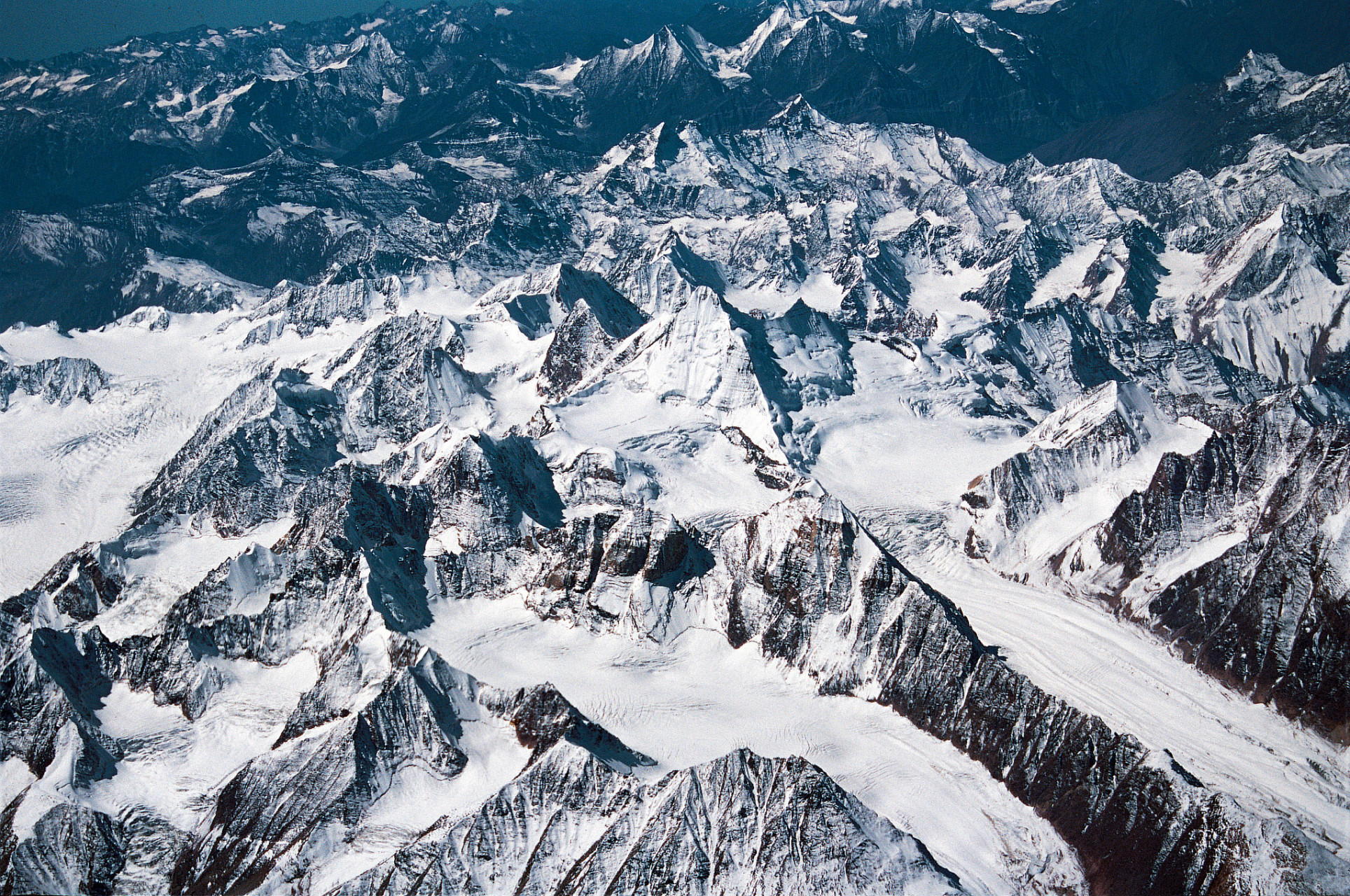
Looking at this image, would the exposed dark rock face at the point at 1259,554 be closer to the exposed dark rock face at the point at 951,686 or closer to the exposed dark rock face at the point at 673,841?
the exposed dark rock face at the point at 951,686

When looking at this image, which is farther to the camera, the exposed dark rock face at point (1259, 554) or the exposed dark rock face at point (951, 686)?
the exposed dark rock face at point (1259, 554)

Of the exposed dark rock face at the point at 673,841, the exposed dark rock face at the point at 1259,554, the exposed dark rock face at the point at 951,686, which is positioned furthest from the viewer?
the exposed dark rock face at the point at 1259,554

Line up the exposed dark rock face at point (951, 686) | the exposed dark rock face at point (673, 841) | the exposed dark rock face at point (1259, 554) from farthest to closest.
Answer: the exposed dark rock face at point (1259, 554)
the exposed dark rock face at point (951, 686)
the exposed dark rock face at point (673, 841)

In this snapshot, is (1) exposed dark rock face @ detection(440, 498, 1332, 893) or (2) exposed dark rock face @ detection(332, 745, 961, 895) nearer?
(2) exposed dark rock face @ detection(332, 745, 961, 895)

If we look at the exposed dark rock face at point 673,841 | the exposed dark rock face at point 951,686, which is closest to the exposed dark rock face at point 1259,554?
the exposed dark rock face at point 951,686

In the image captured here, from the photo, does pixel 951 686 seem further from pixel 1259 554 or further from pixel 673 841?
pixel 673 841

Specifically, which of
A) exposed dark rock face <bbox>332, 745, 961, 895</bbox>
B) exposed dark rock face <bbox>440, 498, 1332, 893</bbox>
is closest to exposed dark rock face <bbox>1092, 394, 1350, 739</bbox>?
exposed dark rock face <bbox>440, 498, 1332, 893</bbox>

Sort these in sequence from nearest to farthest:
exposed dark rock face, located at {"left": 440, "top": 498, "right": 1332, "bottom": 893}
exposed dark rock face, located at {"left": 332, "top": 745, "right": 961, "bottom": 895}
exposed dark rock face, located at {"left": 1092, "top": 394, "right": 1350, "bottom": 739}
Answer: exposed dark rock face, located at {"left": 332, "top": 745, "right": 961, "bottom": 895}, exposed dark rock face, located at {"left": 440, "top": 498, "right": 1332, "bottom": 893}, exposed dark rock face, located at {"left": 1092, "top": 394, "right": 1350, "bottom": 739}

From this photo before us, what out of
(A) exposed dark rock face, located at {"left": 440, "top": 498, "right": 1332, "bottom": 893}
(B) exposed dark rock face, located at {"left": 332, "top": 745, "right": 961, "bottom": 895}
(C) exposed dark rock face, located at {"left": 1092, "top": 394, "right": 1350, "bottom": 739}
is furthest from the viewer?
(C) exposed dark rock face, located at {"left": 1092, "top": 394, "right": 1350, "bottom": 739}

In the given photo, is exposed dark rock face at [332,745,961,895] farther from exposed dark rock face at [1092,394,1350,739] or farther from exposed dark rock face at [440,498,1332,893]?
exposed dark rock face at [1092,394,1350,739]

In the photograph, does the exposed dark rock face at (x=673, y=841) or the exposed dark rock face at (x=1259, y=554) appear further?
the exposed dark rock face at (x=1259, y=554)

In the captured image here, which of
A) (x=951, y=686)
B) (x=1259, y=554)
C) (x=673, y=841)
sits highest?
(x=1259, y=554)

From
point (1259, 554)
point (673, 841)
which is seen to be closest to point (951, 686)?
point (1259, 554)
